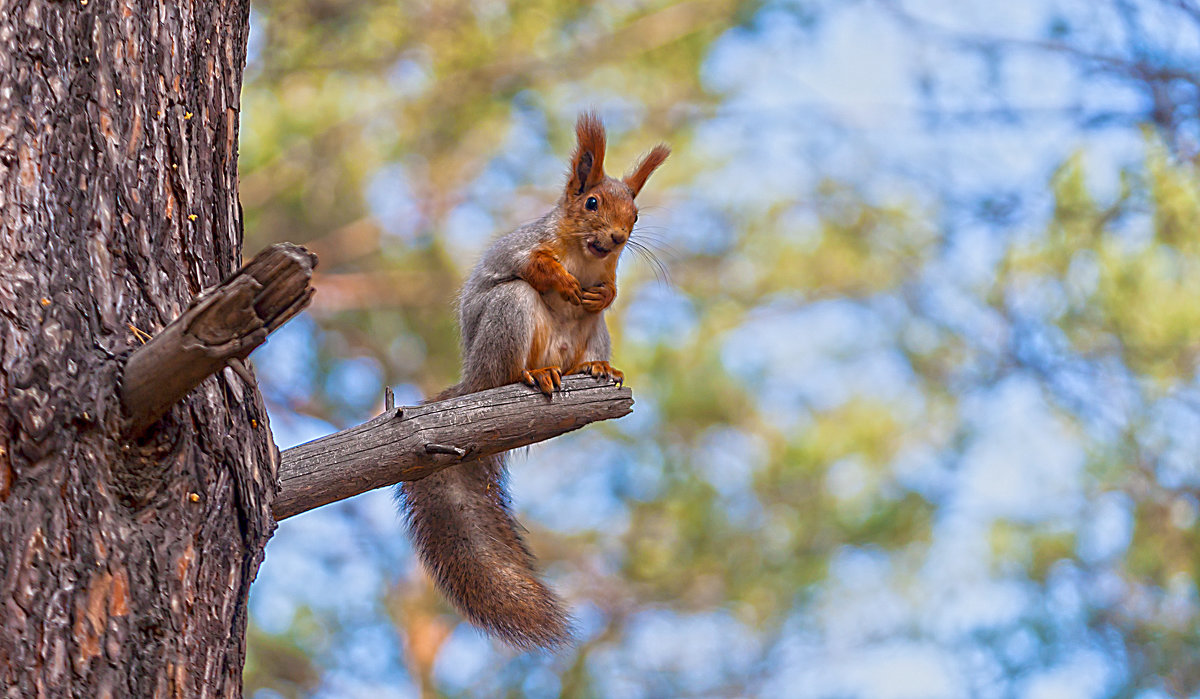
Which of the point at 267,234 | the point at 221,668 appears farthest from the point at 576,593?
the point at 221,668

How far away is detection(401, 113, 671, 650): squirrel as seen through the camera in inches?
76.5

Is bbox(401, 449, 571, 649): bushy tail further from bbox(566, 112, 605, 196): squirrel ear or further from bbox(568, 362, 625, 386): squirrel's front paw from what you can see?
bbox(566, 112, 605, 196): squirrel ear

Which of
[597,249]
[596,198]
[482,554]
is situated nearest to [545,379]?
[482,554]

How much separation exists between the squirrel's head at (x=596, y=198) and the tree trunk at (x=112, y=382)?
1075 mm

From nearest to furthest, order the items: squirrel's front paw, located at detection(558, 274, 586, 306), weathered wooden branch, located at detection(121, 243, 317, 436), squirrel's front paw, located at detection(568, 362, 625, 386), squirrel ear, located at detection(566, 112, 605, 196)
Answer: weathered wooden branch, located at detection(121, 243, 317, 436) < squirrel's front paw, located at detection(568, 362, 625, 386) < squirrel's front paw, located at detection(558, 274, 586, 306) < squirrel ear, located at detection(566, 112, 605, 196)

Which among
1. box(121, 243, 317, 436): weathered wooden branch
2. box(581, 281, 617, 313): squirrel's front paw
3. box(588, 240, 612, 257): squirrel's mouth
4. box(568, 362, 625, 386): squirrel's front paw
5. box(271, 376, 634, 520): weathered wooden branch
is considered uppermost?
box(588, 240, 612, 257): squirrel's mouth

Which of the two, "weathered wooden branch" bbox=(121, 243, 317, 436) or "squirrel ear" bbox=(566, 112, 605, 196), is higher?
"squirrel ear" bbox=(566, 112, 605, 196)

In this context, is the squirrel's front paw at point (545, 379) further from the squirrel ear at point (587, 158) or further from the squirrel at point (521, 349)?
the squirrel ear at point (587, 158)

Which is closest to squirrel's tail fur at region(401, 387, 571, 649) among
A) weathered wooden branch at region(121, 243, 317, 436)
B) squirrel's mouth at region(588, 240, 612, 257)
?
squirrel's mouth at region(588, 240, 612, 257)

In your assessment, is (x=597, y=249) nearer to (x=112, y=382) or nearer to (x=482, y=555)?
(x=482, y=555)

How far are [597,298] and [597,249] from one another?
11 cm

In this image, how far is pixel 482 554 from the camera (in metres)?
2.02

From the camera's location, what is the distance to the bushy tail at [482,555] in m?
1.86

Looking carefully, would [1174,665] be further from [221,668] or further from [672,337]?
[221,668]
